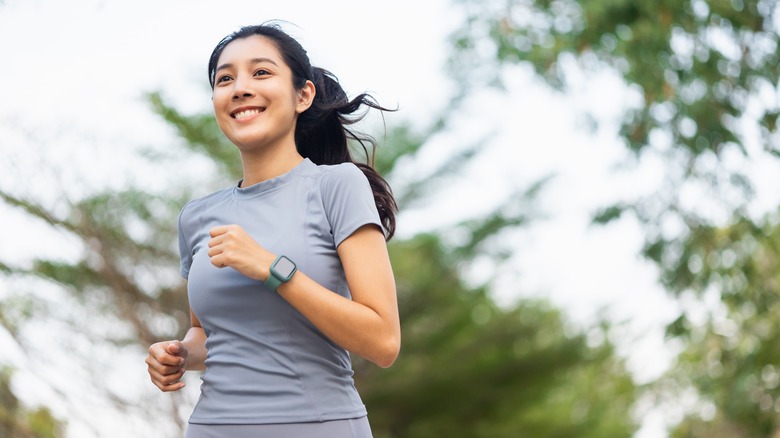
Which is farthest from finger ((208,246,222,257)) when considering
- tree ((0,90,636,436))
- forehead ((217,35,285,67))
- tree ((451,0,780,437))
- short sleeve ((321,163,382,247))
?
tree ((0,90,636,436))

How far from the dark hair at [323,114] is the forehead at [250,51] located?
14mm

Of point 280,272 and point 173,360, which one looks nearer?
point 280,272

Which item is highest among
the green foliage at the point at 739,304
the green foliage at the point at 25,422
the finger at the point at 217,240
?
the green foliage at the point at 25,422

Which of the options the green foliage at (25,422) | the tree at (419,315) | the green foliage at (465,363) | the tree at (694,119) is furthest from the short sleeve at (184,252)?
the green foliage at (465,363)

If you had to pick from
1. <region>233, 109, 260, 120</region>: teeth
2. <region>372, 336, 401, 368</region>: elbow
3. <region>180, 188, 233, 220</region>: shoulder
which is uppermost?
<region>233, 109, 260, 120</region>: teeth

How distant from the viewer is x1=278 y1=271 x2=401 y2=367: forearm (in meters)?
1.79

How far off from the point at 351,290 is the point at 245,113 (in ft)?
1.34

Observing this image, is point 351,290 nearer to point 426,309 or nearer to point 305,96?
point 305,96

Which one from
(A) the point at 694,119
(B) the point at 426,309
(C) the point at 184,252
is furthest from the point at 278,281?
(B) the point at 426,309

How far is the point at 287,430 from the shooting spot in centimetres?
184

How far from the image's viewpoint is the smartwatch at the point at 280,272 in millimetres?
1774

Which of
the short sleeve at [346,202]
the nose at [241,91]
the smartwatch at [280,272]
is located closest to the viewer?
the smartwatch at [280,272]

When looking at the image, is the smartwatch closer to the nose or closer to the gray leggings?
the gray leggings

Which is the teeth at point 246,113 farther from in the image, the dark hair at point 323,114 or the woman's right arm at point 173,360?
the woman's right arm at point 173,360
